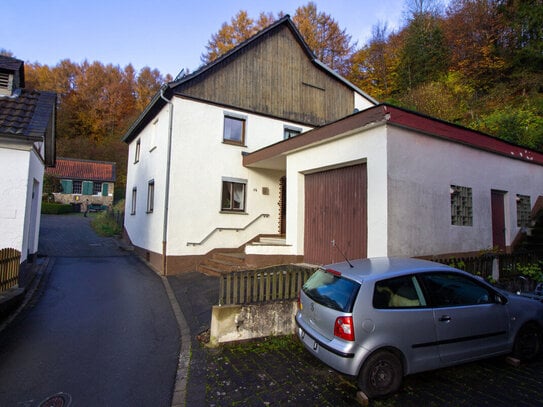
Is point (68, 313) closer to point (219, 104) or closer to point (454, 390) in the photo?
point (454, 390)

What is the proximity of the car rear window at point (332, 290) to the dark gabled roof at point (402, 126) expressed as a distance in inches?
168

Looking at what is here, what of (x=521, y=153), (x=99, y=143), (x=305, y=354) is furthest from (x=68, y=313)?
(x=99, y=143)

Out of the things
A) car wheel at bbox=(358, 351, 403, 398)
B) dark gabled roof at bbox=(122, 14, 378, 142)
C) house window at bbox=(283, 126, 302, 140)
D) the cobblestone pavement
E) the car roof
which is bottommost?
the cobblestone pavement

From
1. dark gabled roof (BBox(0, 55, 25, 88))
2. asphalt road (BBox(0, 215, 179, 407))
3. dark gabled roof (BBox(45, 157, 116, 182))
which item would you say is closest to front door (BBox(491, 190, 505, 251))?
asphalt road (BBox(0, 215, 179, 407))

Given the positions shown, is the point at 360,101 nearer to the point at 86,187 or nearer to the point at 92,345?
the point at 92,345

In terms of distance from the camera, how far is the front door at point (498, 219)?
9.72 m

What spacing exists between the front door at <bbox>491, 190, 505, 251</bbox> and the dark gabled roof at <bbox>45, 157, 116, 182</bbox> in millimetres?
40353

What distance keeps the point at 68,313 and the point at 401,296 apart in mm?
6901

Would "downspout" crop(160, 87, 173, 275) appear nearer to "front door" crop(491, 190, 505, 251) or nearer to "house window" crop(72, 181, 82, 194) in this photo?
"front door" crop(491, 190, 505, 251)

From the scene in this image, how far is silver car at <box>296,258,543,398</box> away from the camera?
363cm

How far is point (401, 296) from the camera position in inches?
154

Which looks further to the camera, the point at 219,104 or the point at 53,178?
the point at 53,178

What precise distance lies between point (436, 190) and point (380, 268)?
4821 millimetres

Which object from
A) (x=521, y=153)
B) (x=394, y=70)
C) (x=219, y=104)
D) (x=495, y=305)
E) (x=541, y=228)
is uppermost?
(x=394, y=70)
